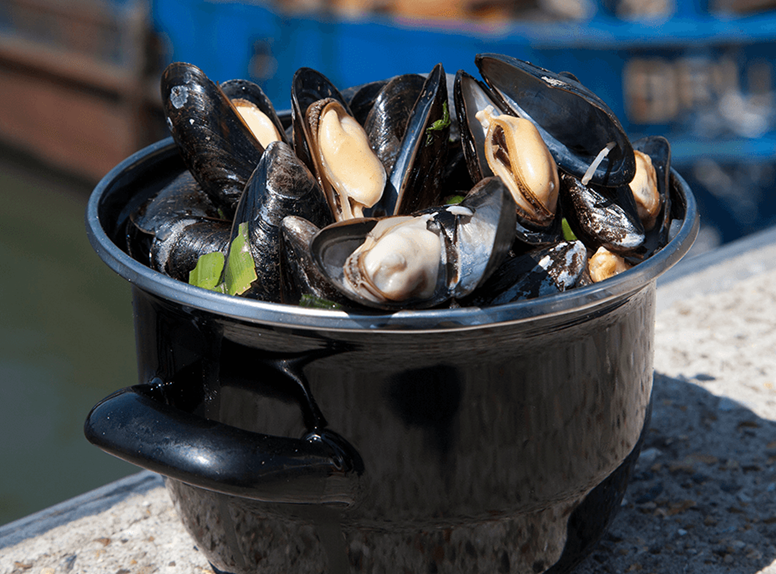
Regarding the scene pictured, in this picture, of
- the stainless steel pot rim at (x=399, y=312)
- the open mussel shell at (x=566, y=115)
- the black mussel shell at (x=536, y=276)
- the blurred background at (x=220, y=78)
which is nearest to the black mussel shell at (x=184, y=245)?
the stainless steel pot rim at (x=399, y=312)

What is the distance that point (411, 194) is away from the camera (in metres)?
1.06

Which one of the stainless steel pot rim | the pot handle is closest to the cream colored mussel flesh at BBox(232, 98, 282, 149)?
the stainless steel pot rim

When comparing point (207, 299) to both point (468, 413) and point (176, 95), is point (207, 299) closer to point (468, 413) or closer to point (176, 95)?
point (468, 413)

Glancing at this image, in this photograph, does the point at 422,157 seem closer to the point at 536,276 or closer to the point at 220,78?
the point at 536,276

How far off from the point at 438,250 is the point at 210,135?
51cm

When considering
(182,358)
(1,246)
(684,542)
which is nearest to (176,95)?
(182,358)

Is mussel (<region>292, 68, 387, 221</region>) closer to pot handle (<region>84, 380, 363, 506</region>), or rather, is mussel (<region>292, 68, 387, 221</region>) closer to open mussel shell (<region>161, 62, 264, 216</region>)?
open mussel shell (<region>161, 62, 264, 216</region>)

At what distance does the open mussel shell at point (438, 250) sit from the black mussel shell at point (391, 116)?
0.95 feet

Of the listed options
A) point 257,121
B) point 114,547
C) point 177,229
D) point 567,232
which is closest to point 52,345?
point 114,547

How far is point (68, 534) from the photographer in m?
1.25

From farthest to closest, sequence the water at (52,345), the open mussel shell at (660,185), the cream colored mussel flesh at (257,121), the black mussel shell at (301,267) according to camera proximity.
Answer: the water at (52,345), the cream colored mussel flesh at (257,121), the open mussel shell at (660,185), the black mussel shell at (301,267)

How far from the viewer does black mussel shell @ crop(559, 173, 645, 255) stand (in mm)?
1004

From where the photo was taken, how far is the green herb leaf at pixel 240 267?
0.93m

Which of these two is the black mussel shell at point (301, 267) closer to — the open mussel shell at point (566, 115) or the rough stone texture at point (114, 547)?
the open mussel shell at point (566, 115)
